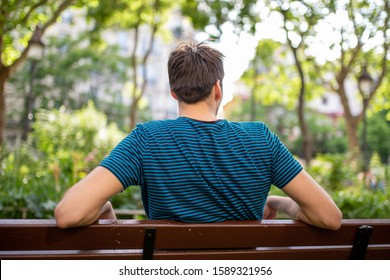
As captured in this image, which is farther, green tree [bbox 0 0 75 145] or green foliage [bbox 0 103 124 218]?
green tree [bbox 0 0 75 145]

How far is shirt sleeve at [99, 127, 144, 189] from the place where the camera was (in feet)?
6.48

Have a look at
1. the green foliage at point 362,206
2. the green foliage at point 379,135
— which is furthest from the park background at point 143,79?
the green foliage at point 379,135

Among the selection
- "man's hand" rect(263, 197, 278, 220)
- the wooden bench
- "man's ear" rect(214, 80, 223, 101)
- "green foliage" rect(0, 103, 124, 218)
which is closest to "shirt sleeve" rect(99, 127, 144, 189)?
the wooden bench

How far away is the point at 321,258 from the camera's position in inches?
87.4

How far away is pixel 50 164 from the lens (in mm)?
8383

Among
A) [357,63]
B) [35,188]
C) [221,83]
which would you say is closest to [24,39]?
[35,188]

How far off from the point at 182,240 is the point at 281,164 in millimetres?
544

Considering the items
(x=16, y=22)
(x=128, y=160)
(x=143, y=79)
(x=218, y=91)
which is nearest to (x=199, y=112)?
(x=218, y=91)

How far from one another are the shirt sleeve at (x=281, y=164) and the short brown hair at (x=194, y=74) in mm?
334

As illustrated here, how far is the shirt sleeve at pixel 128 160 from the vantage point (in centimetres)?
198

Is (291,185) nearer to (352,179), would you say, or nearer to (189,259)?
(189,259)

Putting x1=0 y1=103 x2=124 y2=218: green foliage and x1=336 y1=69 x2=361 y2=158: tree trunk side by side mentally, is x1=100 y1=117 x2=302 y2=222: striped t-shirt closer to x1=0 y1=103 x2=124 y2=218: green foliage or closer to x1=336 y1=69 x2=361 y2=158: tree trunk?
x1=0 y1=103 x2=124 y2=218: green foliage

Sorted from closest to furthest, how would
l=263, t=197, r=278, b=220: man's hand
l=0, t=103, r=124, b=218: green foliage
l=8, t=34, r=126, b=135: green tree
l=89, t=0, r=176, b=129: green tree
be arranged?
l=263, t=197, r=278, b=220: man's hand, l=0, t=103, r=124, b=218: green foliage, l=89, t=0, r=176, b=129: green tree, l=8, t=34, r=126, b=135: green tree
